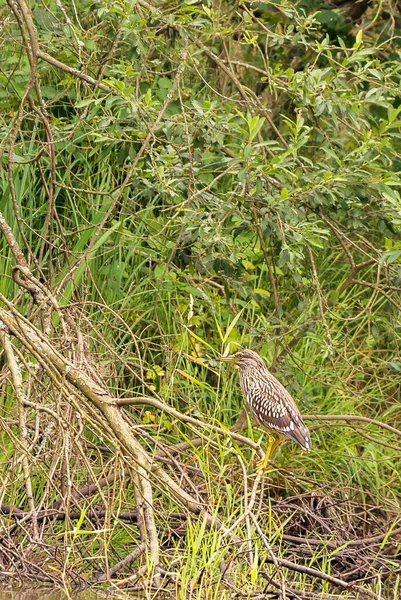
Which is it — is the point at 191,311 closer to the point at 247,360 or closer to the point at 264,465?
the point at 264,465

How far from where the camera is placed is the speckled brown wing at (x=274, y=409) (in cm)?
656

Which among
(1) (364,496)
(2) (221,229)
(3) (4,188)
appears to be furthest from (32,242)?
(1) (364,496)

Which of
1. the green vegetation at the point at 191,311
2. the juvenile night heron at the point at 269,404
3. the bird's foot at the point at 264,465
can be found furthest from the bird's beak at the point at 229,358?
the bird's foot at the point at 264,465

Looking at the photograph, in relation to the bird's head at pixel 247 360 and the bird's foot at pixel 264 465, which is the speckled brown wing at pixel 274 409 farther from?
the bird's foot at pixel 264 465

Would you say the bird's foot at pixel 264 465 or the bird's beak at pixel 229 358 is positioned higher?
the bird's beak at pixel 229 358

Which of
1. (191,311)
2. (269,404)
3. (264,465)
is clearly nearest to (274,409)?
(269,404)

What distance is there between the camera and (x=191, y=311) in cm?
570

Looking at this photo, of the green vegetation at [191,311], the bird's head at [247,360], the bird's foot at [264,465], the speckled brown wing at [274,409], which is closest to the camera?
the green vegetation at [191,311]

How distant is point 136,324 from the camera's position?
763 centimetres

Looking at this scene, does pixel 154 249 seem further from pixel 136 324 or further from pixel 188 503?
pixel 188 503

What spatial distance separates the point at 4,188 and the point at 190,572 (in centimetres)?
364

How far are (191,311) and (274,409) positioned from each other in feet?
3.83

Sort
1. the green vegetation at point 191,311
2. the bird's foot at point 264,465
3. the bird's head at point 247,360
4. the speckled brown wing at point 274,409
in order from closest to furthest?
1. the green vegetation at point 191,311
2. the bird's foot at point 264,465
3. the speckled brown wing at point 274,409
4. the bird's head at point 247,360

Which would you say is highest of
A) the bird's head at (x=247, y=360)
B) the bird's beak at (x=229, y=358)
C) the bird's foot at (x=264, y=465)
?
the bird's beak at (x=229, y=358)
